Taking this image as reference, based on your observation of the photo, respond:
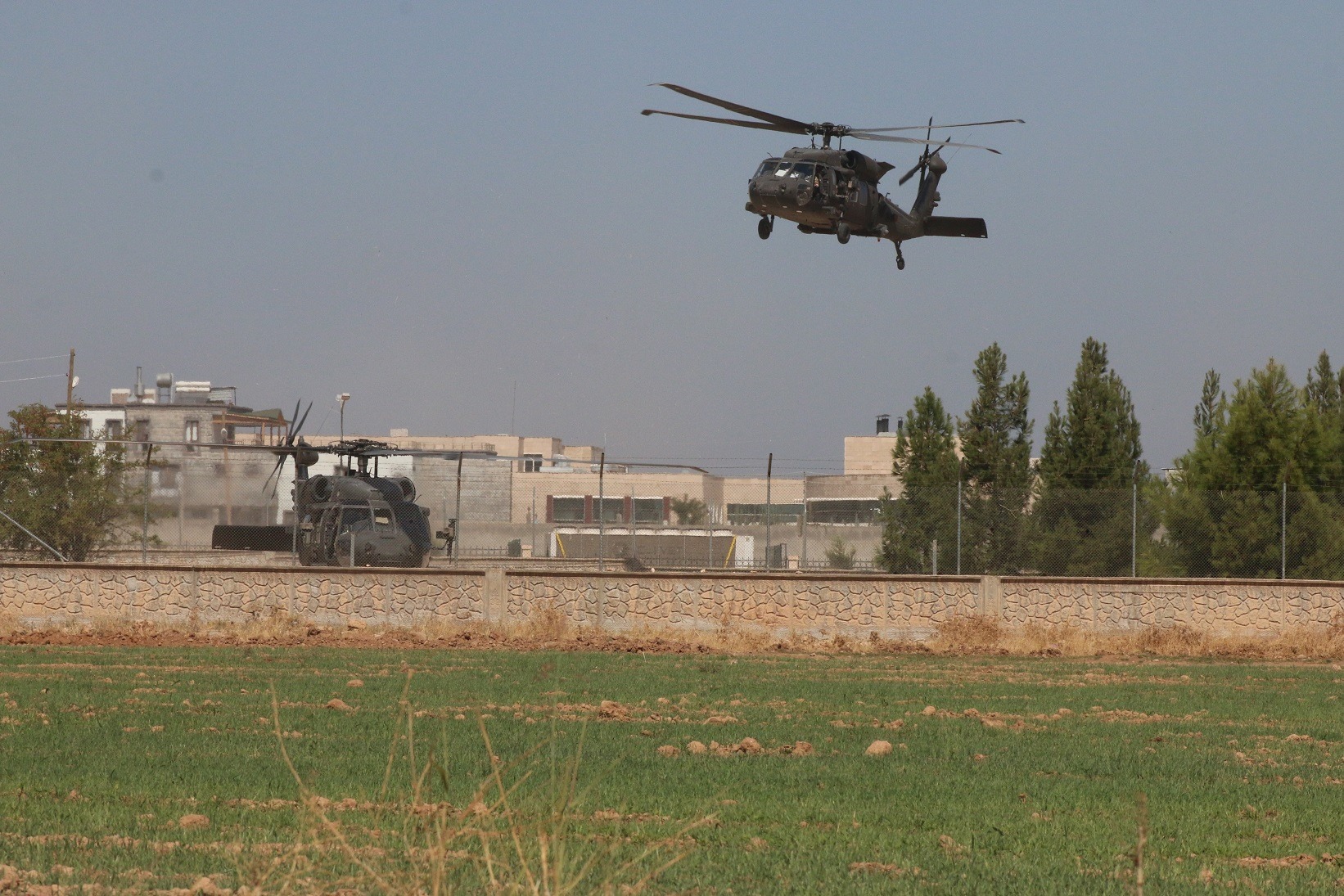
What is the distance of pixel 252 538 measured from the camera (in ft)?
125

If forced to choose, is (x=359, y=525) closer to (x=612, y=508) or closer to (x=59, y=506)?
(x=59, y=506)

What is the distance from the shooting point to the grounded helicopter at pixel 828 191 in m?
26.0

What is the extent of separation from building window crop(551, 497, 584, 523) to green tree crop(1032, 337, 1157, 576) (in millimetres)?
48935

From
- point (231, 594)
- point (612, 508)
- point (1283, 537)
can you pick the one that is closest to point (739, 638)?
point (231, 594)

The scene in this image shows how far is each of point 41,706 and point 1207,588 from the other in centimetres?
2010

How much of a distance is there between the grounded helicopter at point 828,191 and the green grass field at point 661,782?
8995 millimetres

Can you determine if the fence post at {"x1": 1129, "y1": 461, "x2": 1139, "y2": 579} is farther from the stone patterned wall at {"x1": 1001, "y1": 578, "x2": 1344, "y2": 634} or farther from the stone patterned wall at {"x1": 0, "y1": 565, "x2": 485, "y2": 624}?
the stone patterned wall at {"x1": 0, "y1": 565, "x2": 485, "y2": 624}

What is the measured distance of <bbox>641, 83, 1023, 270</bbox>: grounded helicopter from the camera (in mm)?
26047

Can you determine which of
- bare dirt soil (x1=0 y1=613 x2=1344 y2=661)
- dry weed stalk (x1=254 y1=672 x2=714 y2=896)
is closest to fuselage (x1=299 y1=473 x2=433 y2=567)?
bare dirt soil (x1=0 y1=613 x2=1344 y2=661)

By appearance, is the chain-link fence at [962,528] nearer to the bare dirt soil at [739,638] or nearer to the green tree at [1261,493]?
the green tree at [1261,493]


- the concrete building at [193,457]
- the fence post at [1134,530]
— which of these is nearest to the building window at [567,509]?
the concrete building at [193,457]

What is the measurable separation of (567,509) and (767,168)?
70.2 m

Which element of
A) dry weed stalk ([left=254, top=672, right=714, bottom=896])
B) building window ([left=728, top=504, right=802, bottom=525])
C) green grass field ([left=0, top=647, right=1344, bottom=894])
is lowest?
green grass field ([left=0, top=647, right=1344, bottom=894])

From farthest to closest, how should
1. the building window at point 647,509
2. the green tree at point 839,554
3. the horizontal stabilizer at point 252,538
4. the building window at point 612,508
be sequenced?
the building window at point 647,509 → the building window at point 612,508 → the green tree at point 839,554 → the horizontal stabilizer at point 252,538
